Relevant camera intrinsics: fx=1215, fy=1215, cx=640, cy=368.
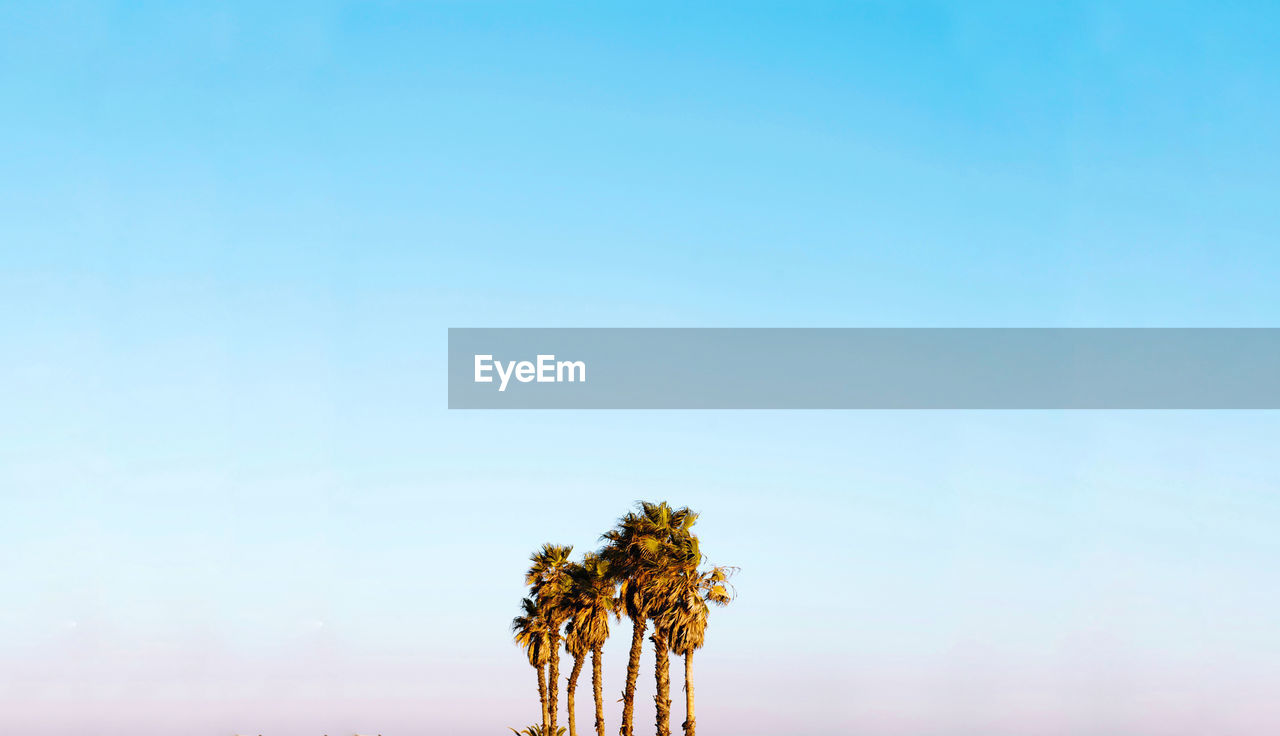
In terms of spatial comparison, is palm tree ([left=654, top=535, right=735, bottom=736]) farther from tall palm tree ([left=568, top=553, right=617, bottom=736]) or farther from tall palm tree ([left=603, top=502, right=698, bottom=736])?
tall palm tree ([left=568, top=553, right=617, bottom=736])

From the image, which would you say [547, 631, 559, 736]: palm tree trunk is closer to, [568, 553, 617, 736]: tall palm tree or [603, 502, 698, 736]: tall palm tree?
[568, 553, 617, 736]: tall palm tree

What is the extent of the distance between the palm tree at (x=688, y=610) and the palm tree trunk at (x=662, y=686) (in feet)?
2.18

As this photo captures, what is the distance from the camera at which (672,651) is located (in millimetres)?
58250

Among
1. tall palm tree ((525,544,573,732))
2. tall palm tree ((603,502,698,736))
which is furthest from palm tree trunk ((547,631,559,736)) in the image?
tall palm tree ((603,502,698,736))

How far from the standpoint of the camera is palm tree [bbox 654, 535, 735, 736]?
57531mm

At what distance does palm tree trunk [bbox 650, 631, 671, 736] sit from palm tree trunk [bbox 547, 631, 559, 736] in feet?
75.3

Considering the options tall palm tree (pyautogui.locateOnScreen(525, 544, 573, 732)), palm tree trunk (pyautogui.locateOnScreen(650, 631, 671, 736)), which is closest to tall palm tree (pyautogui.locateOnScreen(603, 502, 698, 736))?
palm tree trunk (pyautogui.locateOnScreen(650, 631, 671, 736))

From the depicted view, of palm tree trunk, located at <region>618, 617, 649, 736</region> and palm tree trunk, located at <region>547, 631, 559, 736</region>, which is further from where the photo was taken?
palm tree trunk, located at <region>547, 631, 559, 736</region>

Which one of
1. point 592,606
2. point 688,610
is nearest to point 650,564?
point 688,610

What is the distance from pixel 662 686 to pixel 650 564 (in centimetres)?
602

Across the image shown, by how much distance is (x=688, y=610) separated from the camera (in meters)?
57.6

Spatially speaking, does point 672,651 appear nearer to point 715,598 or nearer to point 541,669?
point 715,598

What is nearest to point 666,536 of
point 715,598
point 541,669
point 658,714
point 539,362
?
point 715,598

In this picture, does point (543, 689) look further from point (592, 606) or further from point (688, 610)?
point (688, 610)
